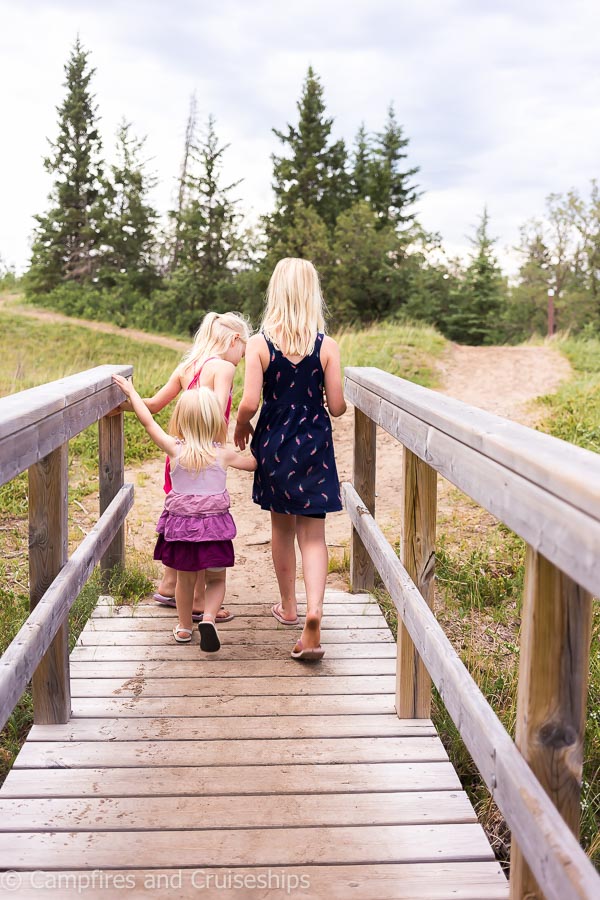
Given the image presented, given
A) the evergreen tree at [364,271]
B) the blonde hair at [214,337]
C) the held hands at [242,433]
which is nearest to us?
the held hands at [242,433]

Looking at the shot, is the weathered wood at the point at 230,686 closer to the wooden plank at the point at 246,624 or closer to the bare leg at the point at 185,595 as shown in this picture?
the bare leg at the point at 185,595

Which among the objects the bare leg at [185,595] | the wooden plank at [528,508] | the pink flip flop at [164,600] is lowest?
the pink flip flop at [164,600]

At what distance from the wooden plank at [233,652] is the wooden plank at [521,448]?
1350 millimetres

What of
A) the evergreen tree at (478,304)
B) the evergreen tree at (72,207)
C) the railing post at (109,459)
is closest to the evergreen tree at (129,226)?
the evergreen tree at (72,207)

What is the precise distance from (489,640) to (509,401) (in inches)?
298

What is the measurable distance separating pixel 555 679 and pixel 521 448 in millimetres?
Result: 444

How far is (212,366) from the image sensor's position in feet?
12.9

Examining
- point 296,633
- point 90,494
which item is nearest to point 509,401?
point 90,494

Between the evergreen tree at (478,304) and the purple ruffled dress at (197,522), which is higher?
the evergreen tree at (478,304)

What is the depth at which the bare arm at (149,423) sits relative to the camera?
3.58m

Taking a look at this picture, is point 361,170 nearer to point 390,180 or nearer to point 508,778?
point 390,180

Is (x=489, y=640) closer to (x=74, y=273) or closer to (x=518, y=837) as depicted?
→ (x=518, y=837)

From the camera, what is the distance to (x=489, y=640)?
4.40 meters

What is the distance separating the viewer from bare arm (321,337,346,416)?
12.0 ft
